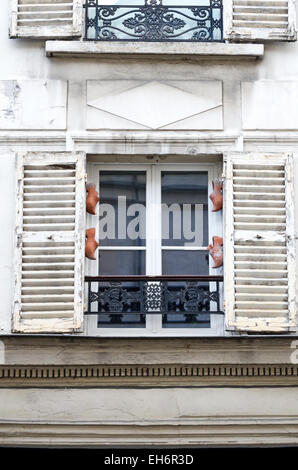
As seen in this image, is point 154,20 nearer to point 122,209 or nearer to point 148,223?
point 122,209

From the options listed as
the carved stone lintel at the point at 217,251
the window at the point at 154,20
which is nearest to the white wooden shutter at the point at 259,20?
the window at the point at 154,20

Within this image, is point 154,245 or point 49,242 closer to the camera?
point 49,242

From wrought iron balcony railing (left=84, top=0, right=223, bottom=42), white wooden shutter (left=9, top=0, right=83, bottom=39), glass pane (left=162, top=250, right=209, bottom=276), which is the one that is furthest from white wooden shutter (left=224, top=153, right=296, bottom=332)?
white wooden shutter (left=9, top=0, right=83, bottom=39)

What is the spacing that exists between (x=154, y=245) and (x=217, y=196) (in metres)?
0.75

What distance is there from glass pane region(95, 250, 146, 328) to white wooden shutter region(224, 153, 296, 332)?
0.85m

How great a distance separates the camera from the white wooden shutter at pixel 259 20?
9680 millimetres

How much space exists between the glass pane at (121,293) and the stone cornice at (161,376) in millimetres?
501

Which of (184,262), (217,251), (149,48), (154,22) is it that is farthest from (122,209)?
(154,22)

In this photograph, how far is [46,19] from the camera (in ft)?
32.0

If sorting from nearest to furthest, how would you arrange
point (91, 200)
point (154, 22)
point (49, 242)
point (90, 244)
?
1. point (49, 242)
2. point (90, 244)
3. point (91, 200)
4. point (154, 22)

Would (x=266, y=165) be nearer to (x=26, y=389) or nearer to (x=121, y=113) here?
(x=121, y=113)

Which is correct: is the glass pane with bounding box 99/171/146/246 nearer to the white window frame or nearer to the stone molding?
the white window frame

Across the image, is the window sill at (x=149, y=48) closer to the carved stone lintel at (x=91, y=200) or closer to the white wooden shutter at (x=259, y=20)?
the white wooden shutter at (x=259, y=20)
